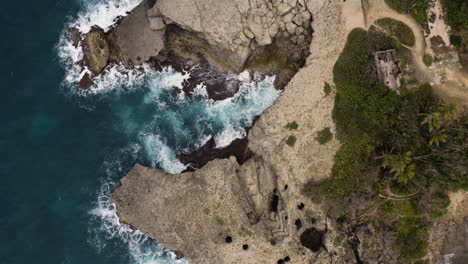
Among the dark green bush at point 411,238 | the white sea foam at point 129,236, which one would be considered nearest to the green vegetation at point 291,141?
the dark green bush at point 411,238

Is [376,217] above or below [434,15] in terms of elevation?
below

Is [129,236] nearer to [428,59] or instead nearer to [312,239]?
[312,239]

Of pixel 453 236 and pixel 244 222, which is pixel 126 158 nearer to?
pixel 244 222

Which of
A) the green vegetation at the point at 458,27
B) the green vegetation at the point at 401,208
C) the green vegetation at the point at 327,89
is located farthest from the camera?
the green vegetation at the point at 327,89

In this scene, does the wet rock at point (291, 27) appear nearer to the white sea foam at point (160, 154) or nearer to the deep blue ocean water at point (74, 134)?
the deep blue ocean water at point (74, 134)

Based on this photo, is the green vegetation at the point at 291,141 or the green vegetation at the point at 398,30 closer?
the green vegetation at the point at 398,30

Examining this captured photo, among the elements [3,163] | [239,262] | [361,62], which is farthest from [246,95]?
[3,163]

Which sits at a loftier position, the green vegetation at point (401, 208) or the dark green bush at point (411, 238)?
the green vegetation at point (401, 208)
